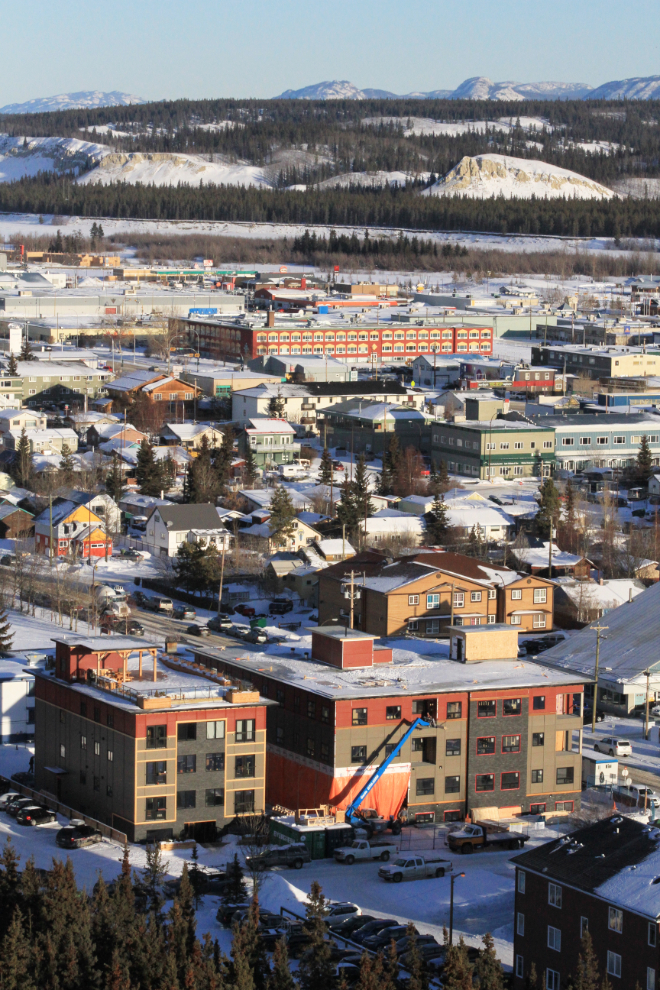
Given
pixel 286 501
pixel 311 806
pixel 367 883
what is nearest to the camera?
pixel 367 883

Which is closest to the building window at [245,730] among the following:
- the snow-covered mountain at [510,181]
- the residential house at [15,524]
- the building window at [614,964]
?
the building window at [614,964]

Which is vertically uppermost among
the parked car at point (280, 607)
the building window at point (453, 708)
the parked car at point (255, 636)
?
the building window at point (453, 708)

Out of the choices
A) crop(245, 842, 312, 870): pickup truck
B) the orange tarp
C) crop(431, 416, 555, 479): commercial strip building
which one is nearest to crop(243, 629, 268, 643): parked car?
the orange tarp

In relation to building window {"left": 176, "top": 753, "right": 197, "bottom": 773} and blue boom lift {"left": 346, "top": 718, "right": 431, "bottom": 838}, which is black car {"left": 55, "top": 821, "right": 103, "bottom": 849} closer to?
building window {"left": 176, "top": 753, "right": 197, "bottom": 773}

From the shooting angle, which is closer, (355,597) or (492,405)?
(355,597)

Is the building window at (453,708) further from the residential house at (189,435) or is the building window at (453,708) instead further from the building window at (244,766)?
the residential house at (189,435)

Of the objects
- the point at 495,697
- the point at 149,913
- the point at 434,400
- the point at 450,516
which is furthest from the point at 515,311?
the point at 149,913

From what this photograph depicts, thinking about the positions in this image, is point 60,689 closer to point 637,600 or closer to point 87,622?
point 87,622
